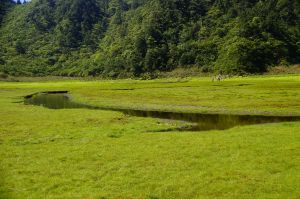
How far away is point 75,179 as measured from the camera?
90.3 ft

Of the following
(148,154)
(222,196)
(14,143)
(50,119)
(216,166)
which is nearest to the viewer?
(222,196)

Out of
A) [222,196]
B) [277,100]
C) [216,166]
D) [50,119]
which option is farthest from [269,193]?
Answer: [277,100]

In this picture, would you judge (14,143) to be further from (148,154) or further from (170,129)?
(170,129)

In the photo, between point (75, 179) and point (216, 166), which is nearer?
point (75, 179)

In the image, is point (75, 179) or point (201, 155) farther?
point (201, 155)

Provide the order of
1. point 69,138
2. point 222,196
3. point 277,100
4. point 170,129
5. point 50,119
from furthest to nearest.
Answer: point 277,100, point 50,119, point 170,129, point 69,138, point 222,196

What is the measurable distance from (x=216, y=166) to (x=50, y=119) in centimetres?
3843

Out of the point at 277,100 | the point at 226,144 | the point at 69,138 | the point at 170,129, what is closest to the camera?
the point at 226,144

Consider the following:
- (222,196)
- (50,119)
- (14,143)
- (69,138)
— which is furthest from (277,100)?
(222,196)

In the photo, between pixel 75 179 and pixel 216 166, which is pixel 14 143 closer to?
pixel 75 179

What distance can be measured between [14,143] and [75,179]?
1606cm

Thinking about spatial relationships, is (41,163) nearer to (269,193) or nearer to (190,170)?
(190,170)

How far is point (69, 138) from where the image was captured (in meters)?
44.3

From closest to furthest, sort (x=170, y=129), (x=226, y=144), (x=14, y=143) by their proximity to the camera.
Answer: (x=226, y=144)
(x=14, y=143)
(x=170, y=129)
